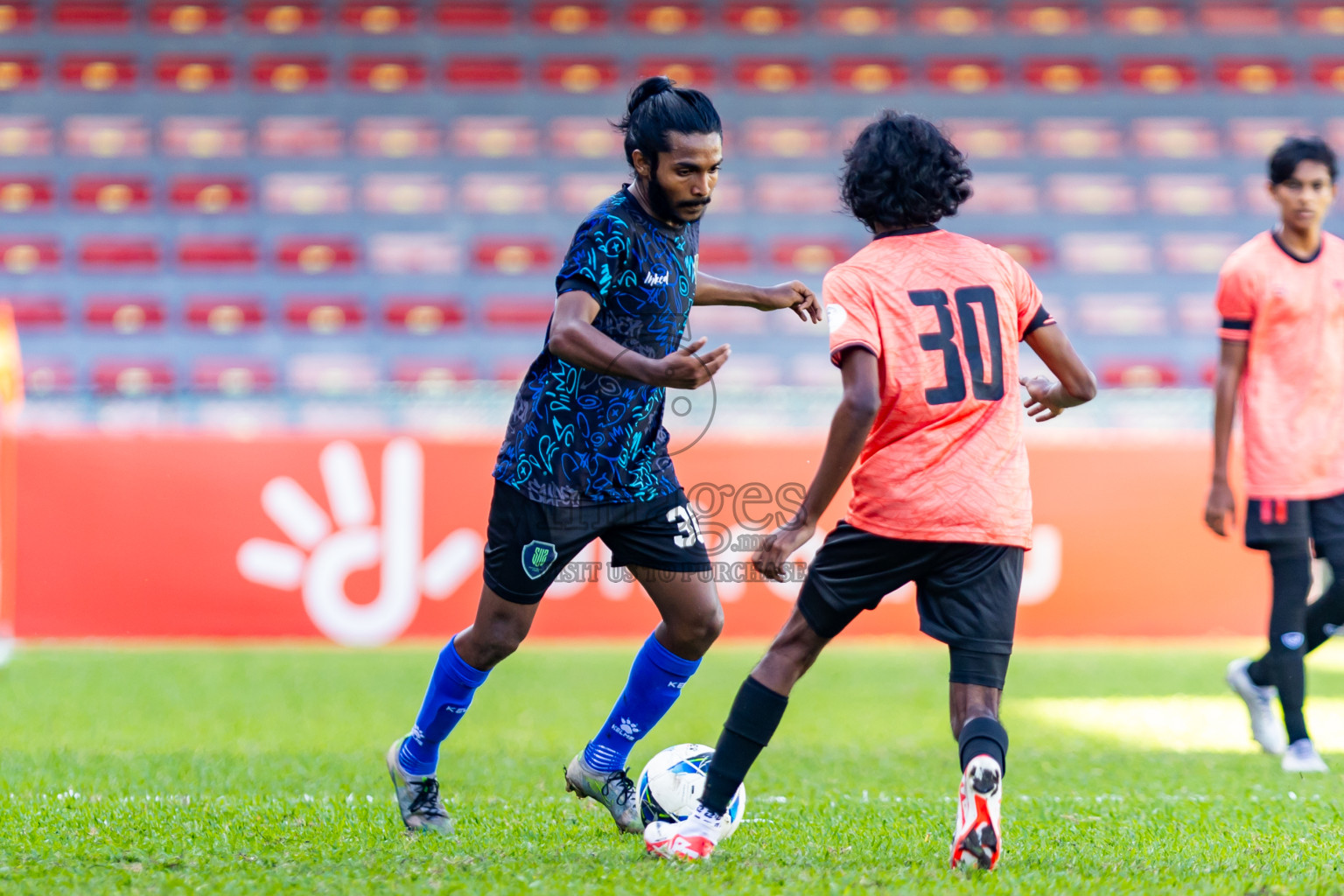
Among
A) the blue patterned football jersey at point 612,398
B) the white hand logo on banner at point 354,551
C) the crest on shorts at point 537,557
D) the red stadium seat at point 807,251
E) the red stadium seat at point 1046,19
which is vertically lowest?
the white hand logo on banner at point 354,551

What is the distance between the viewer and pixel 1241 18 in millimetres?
17047

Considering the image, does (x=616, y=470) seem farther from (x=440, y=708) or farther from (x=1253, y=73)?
(x=1253, y=73)

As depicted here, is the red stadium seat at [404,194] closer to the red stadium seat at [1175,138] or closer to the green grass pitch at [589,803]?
the red stadium seat at [1175,138]

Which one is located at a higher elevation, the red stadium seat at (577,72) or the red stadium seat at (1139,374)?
the red stadium seat at (577,72)

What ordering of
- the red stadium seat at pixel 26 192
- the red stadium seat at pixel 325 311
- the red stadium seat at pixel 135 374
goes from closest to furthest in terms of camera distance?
the red stadium seat at pixel 135 374 → the red stadium seat at pixel 325 311 → the red stadium seat at pixel 26 192

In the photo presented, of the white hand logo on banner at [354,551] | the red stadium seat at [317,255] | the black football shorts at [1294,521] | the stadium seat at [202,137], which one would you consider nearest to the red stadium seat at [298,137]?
the stadium seat at [202,137]

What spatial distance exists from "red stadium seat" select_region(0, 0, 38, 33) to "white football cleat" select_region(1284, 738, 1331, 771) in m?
15.8

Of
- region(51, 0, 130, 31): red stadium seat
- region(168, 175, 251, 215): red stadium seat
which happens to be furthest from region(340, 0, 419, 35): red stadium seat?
region(51, 0, 130, 31): red stadium seat

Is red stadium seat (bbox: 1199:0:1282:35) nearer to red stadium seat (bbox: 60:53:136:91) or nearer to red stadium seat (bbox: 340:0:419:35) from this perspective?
red stadium seat (bbox: 340:0:419:35)

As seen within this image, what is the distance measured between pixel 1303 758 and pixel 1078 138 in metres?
13.5

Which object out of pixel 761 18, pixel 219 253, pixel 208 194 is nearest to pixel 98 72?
pixel 208 194

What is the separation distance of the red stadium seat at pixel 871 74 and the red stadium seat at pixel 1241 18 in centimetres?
403

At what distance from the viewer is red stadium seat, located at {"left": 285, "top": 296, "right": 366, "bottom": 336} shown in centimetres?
1467

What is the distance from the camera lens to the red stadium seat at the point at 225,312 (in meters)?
14.5
